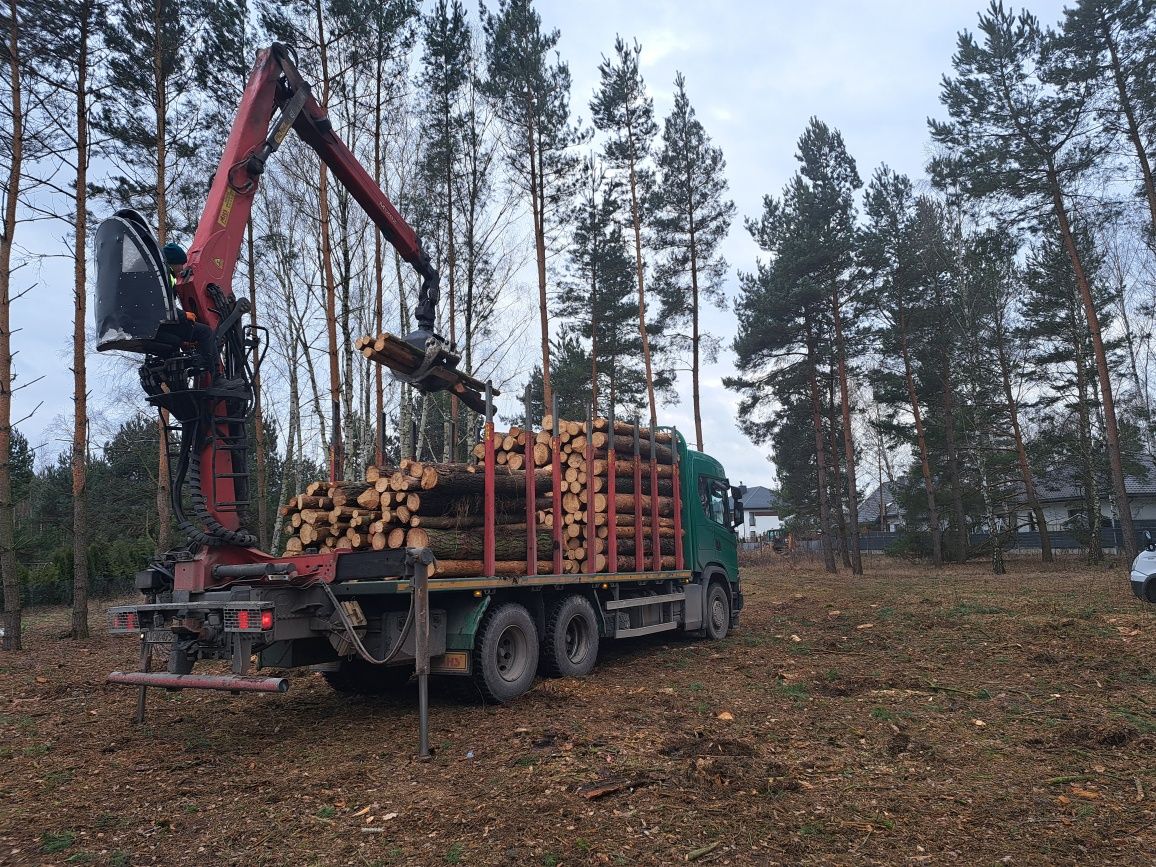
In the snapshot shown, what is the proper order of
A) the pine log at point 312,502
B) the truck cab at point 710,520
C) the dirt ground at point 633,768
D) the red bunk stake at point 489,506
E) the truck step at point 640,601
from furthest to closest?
the truck cab at point 710,520 < the truck step at point 640,601 < the pine log at point 312,502 < the red bunk stake at point 489,506 < the dirt ground at point 633,768

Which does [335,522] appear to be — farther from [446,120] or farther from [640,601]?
[446,120]

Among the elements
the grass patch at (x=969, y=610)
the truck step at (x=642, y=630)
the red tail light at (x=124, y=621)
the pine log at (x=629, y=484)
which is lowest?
the grass patch at (x=969, y=610)

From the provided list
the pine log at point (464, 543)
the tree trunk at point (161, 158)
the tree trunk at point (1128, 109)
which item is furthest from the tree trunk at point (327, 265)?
the tree trunk at point (1128, 109)

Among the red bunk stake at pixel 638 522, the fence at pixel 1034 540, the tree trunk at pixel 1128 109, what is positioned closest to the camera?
the red bunk stake at pixel 638 522

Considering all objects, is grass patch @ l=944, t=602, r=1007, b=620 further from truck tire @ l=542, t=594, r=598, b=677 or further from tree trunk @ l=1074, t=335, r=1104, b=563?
tree trunk @ l=1074, t=335, r=1104, b=563

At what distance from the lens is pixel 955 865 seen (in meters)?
3.76

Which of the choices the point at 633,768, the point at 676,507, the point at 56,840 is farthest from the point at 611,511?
the point at 56,840

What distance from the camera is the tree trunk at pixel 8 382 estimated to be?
1172 centimetres

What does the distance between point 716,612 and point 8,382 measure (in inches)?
444

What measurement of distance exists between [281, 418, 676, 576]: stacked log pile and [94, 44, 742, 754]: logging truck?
0.9 inches

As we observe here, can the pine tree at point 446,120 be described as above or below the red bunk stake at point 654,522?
above

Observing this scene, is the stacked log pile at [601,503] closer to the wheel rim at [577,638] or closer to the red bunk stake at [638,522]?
the red bunk stake at [638,522]

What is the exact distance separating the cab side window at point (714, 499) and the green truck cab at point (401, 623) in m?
2.03

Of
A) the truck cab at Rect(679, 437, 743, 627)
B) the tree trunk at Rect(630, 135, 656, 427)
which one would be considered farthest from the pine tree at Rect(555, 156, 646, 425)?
the truck cab at Rect(679, 437, 743, 627)
